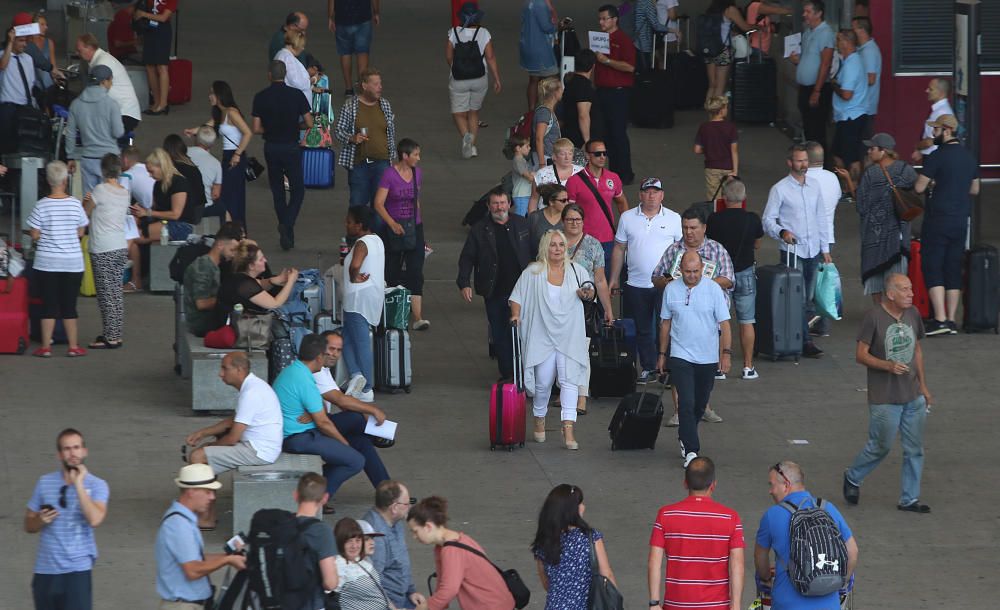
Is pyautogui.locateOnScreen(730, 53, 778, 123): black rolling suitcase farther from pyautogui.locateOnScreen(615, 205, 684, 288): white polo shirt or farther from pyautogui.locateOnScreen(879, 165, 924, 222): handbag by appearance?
pyautogui.locateOnScreen(615, 205, 684, 288): white polo shirt

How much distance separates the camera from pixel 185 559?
28.9 ft

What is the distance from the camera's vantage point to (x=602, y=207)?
49.7ft

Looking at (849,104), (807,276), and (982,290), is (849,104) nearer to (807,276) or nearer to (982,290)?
(982,290)

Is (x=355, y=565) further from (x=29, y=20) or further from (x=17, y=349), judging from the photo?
(x=29, y=20)

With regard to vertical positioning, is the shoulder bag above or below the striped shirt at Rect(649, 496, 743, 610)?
above

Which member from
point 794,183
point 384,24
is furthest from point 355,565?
point 384,24

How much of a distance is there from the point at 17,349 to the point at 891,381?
7725 millimetres

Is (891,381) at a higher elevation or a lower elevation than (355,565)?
higher

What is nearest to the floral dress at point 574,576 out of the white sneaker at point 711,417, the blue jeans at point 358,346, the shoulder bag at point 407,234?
the white sneaker at point 711,417

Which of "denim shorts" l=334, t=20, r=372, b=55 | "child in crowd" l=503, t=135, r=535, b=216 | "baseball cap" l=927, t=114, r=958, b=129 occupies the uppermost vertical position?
"denim shorts" l=334, t=20, r=372, b=55

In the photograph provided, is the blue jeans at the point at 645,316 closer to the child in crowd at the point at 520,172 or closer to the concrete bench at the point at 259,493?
the child in crowd at the point at 520,172

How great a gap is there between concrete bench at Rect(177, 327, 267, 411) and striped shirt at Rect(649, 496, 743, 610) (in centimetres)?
528

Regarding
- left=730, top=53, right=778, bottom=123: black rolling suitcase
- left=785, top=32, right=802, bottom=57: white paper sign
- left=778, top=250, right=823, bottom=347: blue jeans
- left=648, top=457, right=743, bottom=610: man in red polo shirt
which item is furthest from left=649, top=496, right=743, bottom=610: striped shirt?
left=730, top=53, right=778, bottom=123: black rolling suitcase

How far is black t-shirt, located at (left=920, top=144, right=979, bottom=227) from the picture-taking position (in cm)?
1580
